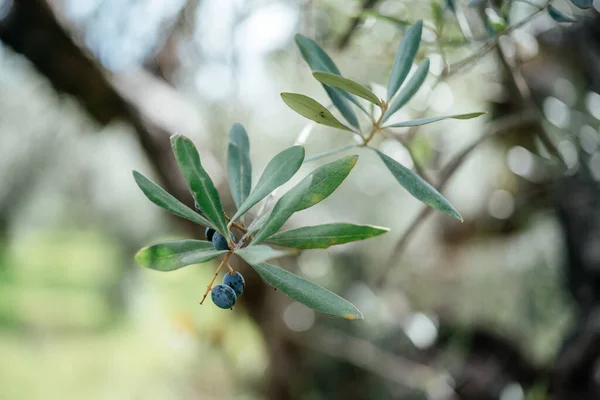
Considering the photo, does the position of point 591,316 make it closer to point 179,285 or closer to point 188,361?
point 188,361

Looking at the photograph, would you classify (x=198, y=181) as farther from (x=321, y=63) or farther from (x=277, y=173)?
(x=321, y=63)

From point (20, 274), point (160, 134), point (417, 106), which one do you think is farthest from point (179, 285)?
point (20, 274)

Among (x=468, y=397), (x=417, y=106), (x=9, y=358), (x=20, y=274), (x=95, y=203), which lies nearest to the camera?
(x=417, y=106)

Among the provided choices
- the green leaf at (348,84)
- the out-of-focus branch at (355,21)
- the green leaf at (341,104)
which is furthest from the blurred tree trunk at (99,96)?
the green leaf at (348,84)

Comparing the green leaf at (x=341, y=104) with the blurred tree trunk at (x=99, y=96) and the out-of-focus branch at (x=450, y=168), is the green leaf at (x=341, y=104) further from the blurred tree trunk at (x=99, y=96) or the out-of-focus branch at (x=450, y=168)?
the blurred tree trunk at (x=99, y=96)

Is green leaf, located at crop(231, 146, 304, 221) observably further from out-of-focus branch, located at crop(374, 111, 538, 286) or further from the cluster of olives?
out-of-focus branch, located at crop(374, 111, 538, 286)

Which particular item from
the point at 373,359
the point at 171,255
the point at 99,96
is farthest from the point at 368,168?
the point at 171,255
